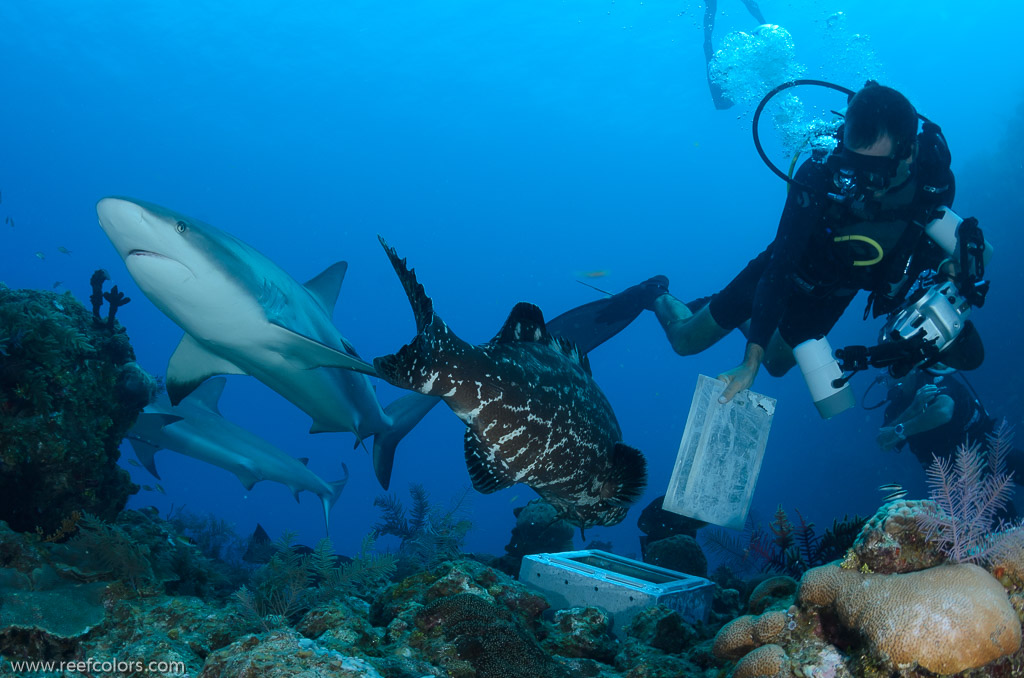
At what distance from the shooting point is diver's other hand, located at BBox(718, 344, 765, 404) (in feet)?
18.8

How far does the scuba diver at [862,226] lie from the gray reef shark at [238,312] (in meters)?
4.86

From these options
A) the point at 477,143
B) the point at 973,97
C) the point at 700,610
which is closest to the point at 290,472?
the point at 700,610

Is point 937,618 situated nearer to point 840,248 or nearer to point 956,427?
point 840,248

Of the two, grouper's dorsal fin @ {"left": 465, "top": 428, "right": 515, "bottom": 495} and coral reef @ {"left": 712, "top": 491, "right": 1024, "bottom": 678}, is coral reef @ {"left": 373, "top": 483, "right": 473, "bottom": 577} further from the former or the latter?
coral reef @ {"left": 712, "top": 491, "right": 1024, "bottom": 678}

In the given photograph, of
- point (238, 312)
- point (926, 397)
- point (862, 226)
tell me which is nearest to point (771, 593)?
point (862, 226)

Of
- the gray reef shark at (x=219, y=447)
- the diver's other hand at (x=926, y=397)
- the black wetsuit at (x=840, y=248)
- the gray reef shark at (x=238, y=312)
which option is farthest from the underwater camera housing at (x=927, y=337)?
the gray reef shark at (x=219, y=447)

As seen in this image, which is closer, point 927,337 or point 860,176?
point 927,337

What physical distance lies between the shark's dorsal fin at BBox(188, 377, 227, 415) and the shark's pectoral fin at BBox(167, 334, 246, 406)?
→ 157 inches

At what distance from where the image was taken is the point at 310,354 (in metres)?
5.45

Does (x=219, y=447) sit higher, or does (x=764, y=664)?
(x=219, y=447)

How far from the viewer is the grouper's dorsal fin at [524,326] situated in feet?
12.6

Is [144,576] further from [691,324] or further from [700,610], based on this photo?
[691,324]

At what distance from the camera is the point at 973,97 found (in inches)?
2249

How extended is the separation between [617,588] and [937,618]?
3.10m
